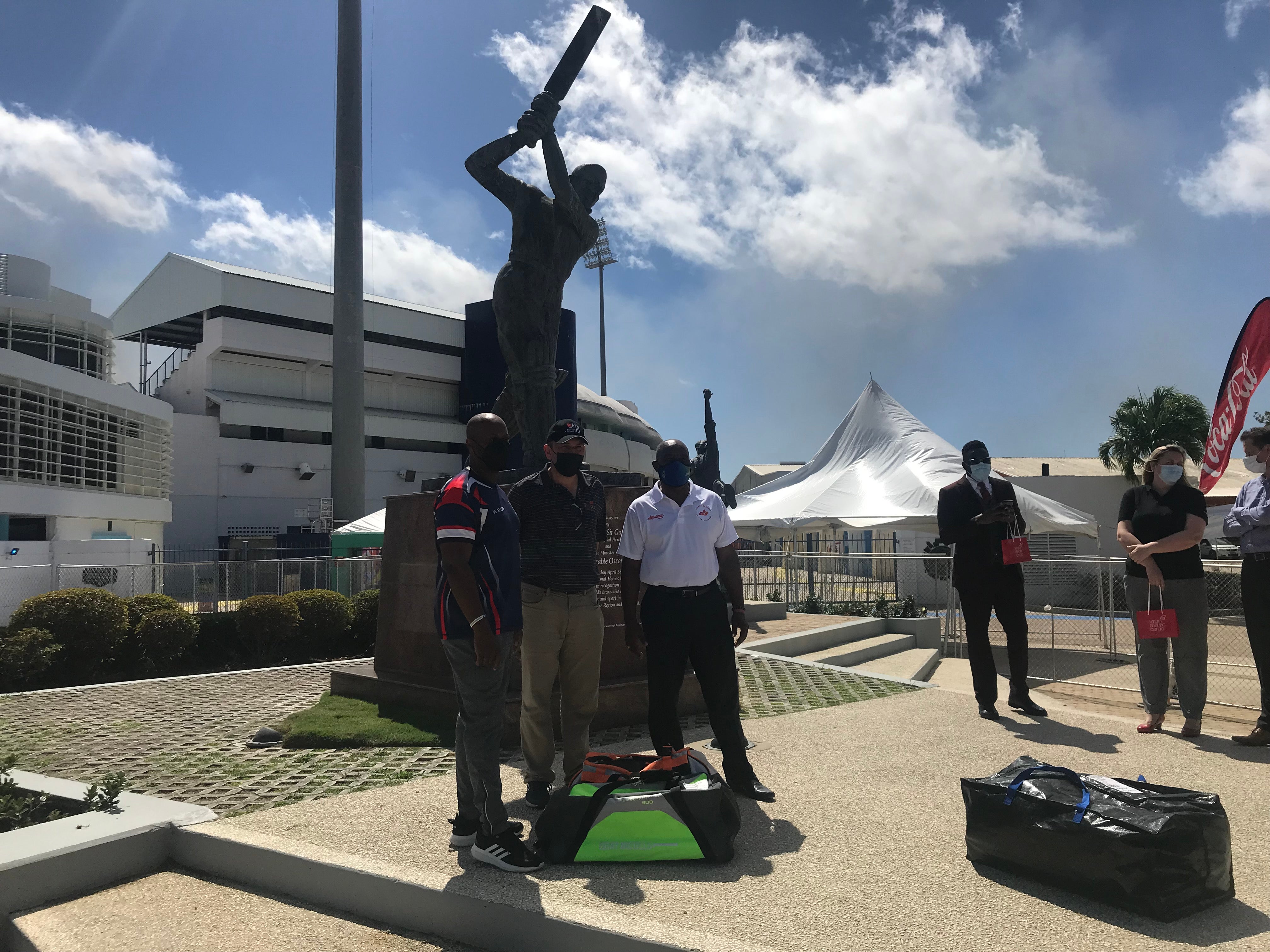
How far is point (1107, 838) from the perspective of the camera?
9.27 feet

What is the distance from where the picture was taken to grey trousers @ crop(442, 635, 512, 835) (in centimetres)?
343

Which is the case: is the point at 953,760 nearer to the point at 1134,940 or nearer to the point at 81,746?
the point at 1134,940

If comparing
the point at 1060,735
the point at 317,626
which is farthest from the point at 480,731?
the point at 317,626

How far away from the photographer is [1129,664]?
9.66 m

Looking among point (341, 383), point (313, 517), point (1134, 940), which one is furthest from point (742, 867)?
point (313, 517)

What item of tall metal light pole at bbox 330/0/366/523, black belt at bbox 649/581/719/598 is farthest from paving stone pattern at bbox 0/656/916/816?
tall metal light pole at bbox 330/0/366/523

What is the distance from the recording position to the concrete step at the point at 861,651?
1038 centimetres

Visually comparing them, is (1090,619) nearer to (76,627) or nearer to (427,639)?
(427,639)

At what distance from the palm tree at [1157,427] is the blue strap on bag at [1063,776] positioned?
121 feet

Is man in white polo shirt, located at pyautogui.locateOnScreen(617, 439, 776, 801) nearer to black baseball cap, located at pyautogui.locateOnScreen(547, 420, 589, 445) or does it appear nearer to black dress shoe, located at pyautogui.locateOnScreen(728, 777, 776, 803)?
black dress shoe, located at pyautogui.locateOnScreen(728, 777, 776, 803)

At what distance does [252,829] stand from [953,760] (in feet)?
12.4

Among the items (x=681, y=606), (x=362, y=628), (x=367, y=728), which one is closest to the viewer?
(x=681, y=606)

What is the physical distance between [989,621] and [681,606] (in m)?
2.94

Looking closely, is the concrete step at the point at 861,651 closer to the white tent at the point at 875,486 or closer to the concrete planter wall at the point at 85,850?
the white tent at the point at 875,486
